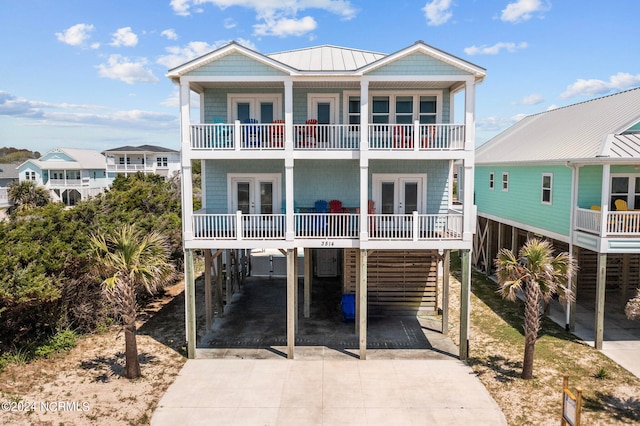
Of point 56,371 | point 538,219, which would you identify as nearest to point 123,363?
point 56,371

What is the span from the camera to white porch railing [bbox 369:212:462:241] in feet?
48.1

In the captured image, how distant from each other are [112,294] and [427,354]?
9.87 metres

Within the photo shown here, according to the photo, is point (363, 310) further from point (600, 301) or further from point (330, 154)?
point (600, 301)

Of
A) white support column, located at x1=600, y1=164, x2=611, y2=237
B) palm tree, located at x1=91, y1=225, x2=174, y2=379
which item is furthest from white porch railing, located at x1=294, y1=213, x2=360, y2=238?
white support column, located at x1=600, y1=164, x2=611, y2=237

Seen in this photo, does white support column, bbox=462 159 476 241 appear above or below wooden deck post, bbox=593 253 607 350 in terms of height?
above

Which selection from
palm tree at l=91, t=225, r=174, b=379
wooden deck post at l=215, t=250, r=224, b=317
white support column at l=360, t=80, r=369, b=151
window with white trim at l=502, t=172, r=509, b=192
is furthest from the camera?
window with white trim at l=502, t=172, r=509, b=192

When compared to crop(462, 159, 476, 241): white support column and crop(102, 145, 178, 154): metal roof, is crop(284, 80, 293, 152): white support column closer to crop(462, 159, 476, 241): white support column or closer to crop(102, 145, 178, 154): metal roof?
crop(462, 159, 476, 241): white support column

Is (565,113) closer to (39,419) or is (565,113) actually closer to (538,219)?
(538,219)

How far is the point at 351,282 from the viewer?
63.3 feet

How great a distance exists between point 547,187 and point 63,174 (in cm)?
5715

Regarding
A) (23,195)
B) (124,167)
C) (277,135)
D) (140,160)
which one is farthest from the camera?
(140,160)

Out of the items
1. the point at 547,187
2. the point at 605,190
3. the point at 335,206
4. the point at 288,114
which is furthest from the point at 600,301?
the point at 288,114

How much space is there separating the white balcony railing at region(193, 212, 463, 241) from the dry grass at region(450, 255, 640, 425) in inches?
165

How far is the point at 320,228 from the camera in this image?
49.8ft
